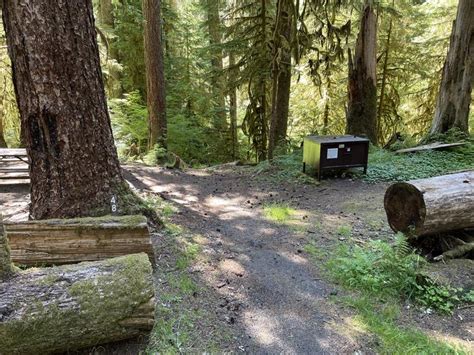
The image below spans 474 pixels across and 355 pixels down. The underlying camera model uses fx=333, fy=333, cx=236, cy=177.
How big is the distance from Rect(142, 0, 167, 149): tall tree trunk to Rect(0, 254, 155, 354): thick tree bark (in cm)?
851

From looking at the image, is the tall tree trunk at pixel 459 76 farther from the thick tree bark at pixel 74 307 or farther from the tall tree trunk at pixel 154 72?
the thick tree bark at pixel 74 307

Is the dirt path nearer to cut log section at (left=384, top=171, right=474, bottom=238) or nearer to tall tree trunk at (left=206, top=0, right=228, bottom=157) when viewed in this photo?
cut log section at (left=384, top=171, right=474, bottom=238)

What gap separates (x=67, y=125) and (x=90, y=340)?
6.75ft

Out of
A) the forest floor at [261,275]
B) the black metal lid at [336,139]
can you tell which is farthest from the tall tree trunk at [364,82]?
the forest floor at [261,275]

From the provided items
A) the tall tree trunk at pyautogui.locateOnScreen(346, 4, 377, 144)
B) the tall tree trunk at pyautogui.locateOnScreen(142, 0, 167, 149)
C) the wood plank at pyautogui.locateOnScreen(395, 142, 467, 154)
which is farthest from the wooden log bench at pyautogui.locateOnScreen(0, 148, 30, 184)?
the wood plank at pyautogui.locateOnScreen(395, 142, 467, 154)

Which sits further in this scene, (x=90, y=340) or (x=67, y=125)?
(x=67, y=125)

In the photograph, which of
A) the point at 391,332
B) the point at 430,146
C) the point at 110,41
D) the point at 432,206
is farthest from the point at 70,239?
the point at 110,41

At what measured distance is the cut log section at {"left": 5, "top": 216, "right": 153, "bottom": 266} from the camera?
290 cm

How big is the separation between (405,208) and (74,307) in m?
3.84

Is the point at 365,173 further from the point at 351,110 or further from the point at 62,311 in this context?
the point at 62,311

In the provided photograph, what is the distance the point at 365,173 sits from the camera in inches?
329

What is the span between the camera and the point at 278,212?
6113 mm

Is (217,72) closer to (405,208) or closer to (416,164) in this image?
(416,164)

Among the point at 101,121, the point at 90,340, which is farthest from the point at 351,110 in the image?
the point at 90,340
